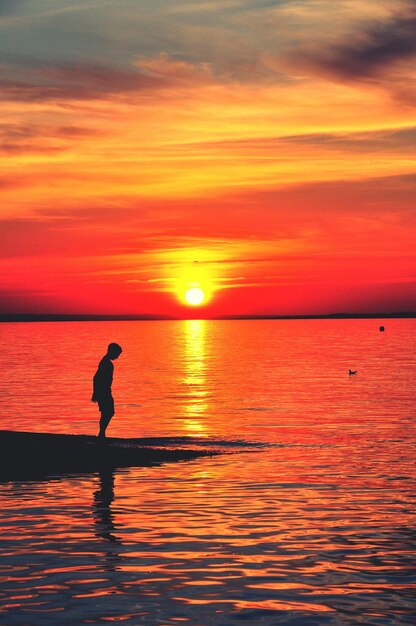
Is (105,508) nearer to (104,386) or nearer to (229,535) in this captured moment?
(229,535)

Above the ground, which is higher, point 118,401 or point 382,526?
point 118,401

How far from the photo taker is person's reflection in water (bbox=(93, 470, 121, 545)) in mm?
17578

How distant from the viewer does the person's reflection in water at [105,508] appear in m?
17.6

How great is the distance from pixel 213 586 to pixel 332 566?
228 cm

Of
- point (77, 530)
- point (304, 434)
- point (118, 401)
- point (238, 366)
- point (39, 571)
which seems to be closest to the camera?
point (39, 571)

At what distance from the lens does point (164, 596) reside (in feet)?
43.8

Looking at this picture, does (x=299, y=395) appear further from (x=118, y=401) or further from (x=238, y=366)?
(x=238, y=366)

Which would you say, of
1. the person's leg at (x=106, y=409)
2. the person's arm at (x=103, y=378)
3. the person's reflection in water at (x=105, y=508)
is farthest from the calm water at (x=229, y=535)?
the person's arm at (x=103, y=378)

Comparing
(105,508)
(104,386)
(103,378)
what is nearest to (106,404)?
(104,386)

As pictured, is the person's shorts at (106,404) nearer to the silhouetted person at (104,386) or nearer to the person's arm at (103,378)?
the silhouetted person at (104,386)

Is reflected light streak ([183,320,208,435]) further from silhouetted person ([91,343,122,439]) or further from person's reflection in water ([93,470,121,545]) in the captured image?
person's reflection in water ([93,470,121,545])

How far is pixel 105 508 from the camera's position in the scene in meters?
20.2

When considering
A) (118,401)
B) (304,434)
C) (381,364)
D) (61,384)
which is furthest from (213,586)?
(381,364)

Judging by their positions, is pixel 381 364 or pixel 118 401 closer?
pixel 118 401
